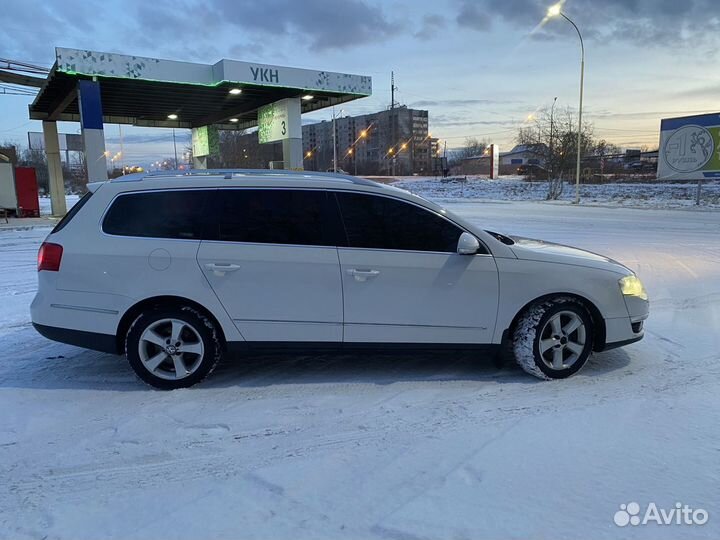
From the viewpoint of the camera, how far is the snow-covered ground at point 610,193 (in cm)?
2848

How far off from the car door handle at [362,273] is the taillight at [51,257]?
229 centimetres

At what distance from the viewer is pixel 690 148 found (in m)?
28.1

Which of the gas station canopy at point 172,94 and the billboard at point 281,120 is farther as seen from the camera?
the billboard at point 281,120

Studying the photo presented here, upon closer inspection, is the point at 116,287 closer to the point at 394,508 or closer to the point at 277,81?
the point at 394,508

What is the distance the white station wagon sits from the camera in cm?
402

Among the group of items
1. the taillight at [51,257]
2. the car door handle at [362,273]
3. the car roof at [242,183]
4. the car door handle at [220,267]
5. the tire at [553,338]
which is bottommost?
the tire at [553,338]

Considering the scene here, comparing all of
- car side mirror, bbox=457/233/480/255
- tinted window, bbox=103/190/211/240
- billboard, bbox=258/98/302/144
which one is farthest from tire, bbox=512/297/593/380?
billboard, bbox=258/98/302/144

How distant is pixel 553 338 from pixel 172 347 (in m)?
3.08

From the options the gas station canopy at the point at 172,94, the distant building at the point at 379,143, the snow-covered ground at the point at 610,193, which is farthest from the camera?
the distant building at the point at 379,143

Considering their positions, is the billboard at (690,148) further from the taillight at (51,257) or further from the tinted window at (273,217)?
the taillight at (51,257)

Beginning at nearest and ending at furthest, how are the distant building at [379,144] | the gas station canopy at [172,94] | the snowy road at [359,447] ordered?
1. the snowy road at [359,447]
2. the gas station canopy at [172,94]
3. the distant building at [379,144]

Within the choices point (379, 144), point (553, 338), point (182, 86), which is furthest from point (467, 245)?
point (379, 144)

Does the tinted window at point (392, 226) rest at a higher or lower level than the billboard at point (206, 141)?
lower

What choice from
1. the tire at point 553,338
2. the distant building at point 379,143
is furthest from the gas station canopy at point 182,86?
the distant building at point 379,143
